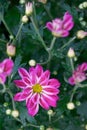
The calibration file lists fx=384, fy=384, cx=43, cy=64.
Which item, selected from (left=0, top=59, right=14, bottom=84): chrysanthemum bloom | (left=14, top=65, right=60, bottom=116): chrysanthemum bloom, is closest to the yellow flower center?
(left=14, top=65, right=60, bottom=116): chrysanthemum bloom

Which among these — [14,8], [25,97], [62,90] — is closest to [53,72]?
[62,90]

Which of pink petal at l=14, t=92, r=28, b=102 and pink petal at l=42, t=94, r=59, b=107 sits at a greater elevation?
pink petal at l=14, t=92, r=28, b=102

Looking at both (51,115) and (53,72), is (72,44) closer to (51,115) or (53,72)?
(53,72)

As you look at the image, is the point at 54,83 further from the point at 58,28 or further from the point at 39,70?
the point at 58,28

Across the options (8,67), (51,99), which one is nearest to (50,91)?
(51,99)

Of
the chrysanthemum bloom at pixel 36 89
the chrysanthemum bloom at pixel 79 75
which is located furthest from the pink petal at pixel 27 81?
the chrysanthemum bloom at pixel 79 75

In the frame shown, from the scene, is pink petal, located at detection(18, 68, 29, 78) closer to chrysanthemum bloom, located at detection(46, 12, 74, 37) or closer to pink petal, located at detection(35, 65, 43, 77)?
pink petal, located at detection(35, 65, 43, 77)

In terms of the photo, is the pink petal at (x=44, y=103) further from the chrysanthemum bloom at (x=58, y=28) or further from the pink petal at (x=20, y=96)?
the chrysanthemum bloom at (x=58, y=28)

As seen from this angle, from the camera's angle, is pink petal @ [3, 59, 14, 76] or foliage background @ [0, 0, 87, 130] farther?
foliage background @ [0, 0, 87, 130]
